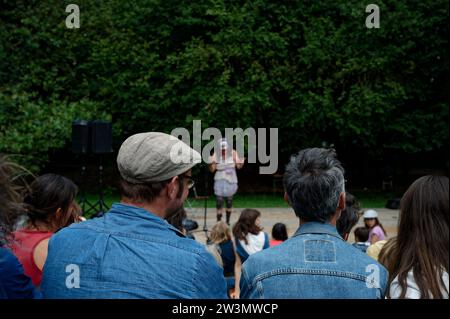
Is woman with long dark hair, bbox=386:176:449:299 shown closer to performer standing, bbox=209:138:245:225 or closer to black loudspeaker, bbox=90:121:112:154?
performer standing, bbox=209:138:245:225

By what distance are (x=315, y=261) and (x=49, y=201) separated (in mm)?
1593

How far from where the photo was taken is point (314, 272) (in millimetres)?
2119

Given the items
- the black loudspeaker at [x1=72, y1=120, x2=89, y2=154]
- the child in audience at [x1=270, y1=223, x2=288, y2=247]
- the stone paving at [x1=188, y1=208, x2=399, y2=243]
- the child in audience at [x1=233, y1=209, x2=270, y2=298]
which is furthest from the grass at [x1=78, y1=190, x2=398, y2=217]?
the child in audience at [x1=270, y1=223, x2=288, y2=247]

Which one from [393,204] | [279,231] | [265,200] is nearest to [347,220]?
[279,231]

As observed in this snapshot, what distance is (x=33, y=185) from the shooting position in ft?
10.5

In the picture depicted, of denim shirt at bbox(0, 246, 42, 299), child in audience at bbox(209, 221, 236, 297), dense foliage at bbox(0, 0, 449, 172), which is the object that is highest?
dense foliage at bbox(0, 0, 449, 172)

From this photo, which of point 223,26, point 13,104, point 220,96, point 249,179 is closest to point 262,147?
point 249,179

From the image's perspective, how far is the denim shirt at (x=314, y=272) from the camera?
6.88 ft

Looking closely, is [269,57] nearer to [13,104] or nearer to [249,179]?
[249,179]

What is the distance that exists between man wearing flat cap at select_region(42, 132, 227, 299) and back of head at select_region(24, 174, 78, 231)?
104cm

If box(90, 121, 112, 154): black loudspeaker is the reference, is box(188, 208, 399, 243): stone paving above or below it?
below

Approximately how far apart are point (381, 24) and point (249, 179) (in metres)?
6.87

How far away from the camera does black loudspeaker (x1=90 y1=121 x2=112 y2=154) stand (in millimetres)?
12188

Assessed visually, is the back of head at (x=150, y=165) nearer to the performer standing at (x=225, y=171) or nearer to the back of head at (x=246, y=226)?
the back of head at (x=246, y=226)
